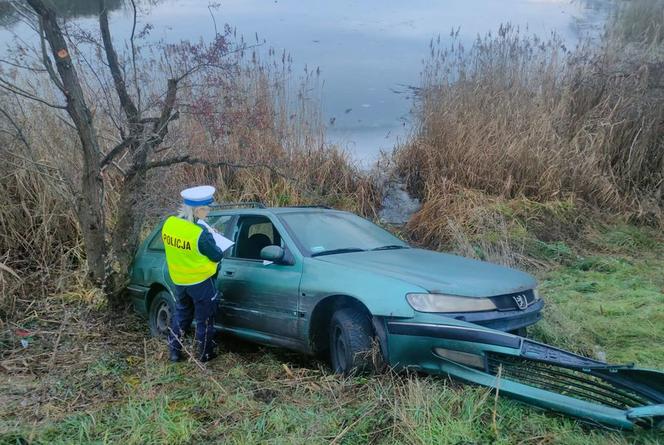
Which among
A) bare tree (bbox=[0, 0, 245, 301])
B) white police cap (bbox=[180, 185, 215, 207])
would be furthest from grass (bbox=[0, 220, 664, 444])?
white police cap (bbox=[180, 185, 215, 207])

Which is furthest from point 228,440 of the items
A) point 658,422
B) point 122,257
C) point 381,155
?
point 381,155

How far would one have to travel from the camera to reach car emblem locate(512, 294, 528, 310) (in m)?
5.07

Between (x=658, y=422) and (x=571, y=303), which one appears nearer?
(x=658, y=422)

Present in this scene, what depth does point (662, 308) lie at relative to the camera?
22.5 feet

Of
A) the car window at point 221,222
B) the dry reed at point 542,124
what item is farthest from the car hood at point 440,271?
the dry reed at point 542,124

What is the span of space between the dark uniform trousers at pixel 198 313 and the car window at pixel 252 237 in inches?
22.4

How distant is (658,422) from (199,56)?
582cm

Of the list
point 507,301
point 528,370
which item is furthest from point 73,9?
point 528,370

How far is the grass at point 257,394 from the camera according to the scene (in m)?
4.01

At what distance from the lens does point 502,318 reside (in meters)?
4.88

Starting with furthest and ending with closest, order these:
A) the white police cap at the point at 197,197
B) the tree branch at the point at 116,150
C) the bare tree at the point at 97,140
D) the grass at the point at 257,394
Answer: the tree branch at the point at 116,150, the bare tree at the point at 97,140, the white police cap at the point at 197,197, the grass at the point at 257,394

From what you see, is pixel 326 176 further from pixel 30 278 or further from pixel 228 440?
pixel 228 440

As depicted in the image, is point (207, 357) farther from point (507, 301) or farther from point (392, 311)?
point (507, 301)

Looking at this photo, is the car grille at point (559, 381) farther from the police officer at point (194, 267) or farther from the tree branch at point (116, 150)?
the tree branch at point (116, 150)
